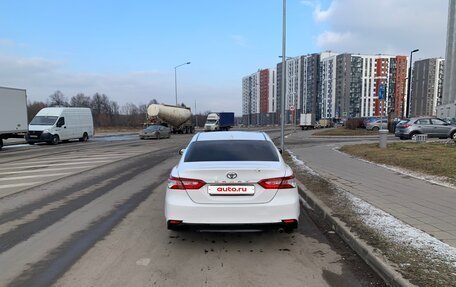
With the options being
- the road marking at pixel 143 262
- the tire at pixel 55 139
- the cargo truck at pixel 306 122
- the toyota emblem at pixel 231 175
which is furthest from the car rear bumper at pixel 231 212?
the cargo truck at pixel 306 122

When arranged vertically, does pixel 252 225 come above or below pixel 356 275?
above

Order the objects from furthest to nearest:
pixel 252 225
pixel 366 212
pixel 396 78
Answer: pixel 396 78 < pixel 366 212 < pixel 252 225

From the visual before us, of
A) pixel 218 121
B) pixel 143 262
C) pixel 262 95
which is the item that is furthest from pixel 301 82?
pixel 143 262

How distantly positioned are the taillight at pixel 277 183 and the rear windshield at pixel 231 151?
1.84ft

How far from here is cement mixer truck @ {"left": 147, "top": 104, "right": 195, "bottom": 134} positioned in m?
44.7

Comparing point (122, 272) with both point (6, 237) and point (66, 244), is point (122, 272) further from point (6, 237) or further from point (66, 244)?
point (6, 237)

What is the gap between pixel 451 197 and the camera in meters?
7.91

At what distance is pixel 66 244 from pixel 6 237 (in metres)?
1.08

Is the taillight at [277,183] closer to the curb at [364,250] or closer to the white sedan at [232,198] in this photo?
the white sedan at [232,198]

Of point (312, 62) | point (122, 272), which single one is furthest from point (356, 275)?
point (312, 62)

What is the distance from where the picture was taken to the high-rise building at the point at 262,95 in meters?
103

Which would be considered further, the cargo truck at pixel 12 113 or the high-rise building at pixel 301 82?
the high-rise building at pixel 301 82

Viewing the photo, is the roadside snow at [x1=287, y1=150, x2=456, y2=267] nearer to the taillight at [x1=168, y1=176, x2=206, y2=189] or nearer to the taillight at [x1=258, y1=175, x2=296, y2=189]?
the taillight at [x1=258, y1=175, x2=296, y2=189]

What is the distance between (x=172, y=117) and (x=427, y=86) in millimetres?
68787
